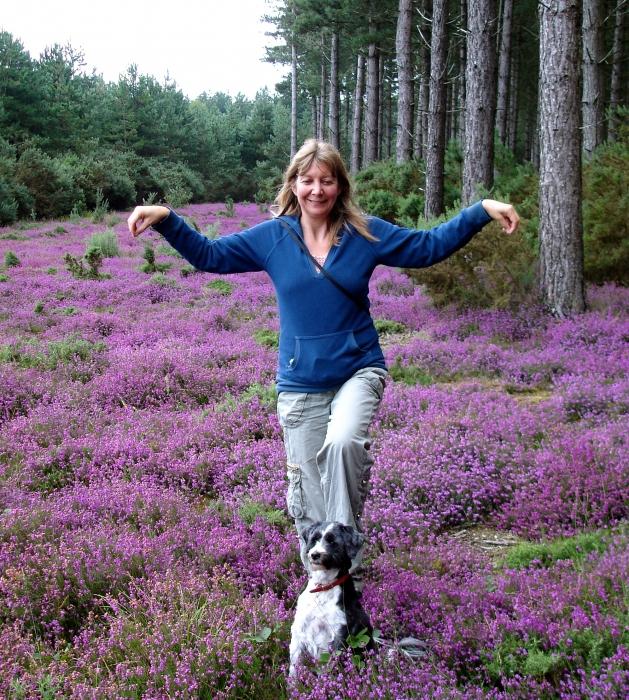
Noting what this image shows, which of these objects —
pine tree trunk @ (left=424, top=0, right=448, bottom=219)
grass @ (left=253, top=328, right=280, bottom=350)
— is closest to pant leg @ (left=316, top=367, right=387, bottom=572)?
grass @ (left=253, top=328, right=280, bottom=350)

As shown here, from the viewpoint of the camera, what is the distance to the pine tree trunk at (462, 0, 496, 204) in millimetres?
14250

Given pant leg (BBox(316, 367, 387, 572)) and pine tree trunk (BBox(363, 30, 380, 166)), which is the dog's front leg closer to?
pant leg (BBox(316, 367, 387, 572))

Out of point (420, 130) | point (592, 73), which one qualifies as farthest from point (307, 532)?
point (420, 130)

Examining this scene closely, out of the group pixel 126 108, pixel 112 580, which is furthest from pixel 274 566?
pixel 126 108

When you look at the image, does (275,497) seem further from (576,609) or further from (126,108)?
(126,108)

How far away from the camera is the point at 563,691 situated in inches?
119

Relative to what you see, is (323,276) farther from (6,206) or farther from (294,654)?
(6,206)

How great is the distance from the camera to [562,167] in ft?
32.8

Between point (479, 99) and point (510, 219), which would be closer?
point (510, 219)

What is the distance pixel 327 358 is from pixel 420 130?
108ft

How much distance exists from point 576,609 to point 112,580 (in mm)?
2729

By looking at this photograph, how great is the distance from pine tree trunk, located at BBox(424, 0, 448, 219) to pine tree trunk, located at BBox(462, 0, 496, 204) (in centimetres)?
236

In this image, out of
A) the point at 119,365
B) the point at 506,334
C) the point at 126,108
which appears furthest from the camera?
the point at 126,108

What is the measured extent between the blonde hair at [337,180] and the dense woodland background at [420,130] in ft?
22.8
